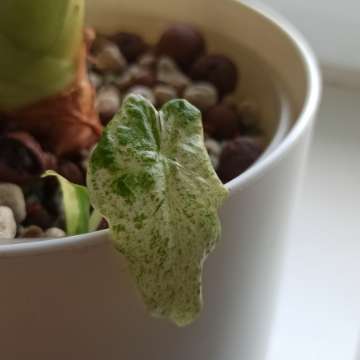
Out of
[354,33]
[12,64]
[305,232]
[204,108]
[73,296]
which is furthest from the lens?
[354,33]

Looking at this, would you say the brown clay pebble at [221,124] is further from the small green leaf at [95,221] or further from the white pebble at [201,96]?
the small green leaf at [95,221]

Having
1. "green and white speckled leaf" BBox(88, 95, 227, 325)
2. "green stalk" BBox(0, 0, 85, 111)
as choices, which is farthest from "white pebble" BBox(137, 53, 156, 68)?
"green and white speckled leaf" BBox(88, 95, 227, 325)

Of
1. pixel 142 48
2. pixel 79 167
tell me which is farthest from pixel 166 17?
pixel 79 167

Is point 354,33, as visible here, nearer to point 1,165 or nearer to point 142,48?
point 142,48

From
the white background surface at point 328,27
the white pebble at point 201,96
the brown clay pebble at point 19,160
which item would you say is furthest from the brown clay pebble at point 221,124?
the white background surface at point 328,27

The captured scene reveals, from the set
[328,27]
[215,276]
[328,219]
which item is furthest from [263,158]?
[328,27]

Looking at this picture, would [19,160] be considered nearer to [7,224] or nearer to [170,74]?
[7,224]

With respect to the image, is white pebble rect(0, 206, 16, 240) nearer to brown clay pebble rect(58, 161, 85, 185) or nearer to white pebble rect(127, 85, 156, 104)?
brown clay pebble rect(58, 161, 85, 185)
